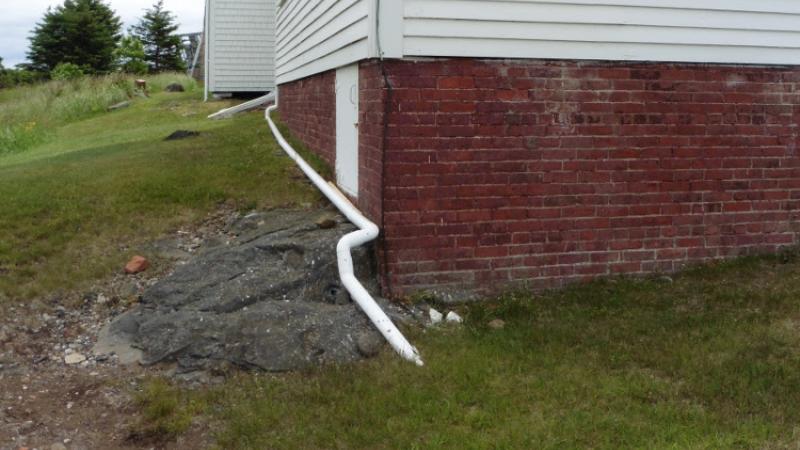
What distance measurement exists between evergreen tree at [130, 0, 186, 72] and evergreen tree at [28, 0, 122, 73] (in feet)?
14.0

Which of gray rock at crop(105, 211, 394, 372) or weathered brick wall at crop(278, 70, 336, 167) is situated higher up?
weathered brick wall at crop(278, 70, 336, 167)

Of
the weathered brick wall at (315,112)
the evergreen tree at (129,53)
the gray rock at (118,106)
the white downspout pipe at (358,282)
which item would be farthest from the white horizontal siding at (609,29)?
the evergreen tree at (129,53)

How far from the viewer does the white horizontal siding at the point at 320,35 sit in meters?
6.05

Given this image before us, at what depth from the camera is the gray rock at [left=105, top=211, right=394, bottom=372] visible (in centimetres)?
477

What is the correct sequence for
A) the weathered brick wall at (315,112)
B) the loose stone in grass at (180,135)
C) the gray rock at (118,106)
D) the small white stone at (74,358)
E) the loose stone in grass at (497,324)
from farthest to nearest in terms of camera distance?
the gray rock at (118,106) → the loose stone in grass at (180,135) → the weathered brick wall at (315,112) → the loose stone in grass at (497,324) → the small white stone at (74,358)

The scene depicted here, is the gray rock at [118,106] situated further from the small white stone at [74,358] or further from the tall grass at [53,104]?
the small white stone at [74,358]

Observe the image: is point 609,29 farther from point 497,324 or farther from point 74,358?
point 74,358

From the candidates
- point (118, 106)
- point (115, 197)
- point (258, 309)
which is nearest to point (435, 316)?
point (258, 309)

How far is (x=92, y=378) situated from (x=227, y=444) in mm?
1409

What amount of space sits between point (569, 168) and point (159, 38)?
145ft

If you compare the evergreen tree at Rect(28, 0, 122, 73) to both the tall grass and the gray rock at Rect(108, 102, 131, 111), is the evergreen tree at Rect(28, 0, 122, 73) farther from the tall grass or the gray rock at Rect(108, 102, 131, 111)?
the gray rock at Rect(108, 102, 131, 111)

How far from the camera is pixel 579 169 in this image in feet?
19.7

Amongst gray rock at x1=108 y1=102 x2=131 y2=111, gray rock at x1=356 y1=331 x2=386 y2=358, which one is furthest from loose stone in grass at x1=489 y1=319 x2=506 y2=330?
gray rock at x1=108 y1=102 x2=131 y2=111

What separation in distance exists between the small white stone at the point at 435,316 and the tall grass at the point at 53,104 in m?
13.2
